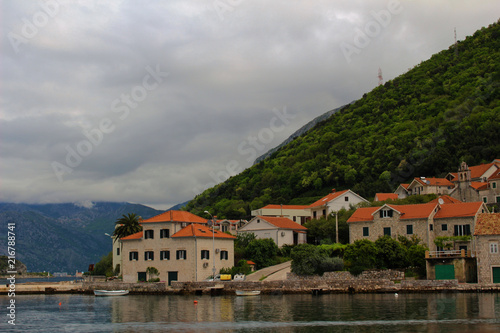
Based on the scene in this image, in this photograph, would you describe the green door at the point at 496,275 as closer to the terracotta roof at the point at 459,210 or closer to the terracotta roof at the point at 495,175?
the terracotta roof at the point at 459,210

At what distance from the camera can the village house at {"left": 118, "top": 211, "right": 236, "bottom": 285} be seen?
226ft

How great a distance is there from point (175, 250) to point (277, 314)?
2971 cm

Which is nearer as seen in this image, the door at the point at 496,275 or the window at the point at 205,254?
the door at the point at 496,275

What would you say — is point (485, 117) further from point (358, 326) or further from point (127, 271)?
point (358, 326)

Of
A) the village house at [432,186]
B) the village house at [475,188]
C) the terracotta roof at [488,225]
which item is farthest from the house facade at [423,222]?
the village house at [432,186]

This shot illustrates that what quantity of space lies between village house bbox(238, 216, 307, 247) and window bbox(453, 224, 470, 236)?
24394 millimetres

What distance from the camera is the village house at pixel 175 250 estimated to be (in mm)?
68938

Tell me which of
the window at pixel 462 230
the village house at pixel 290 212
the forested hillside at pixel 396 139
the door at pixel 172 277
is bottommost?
the door at pixel 172 277

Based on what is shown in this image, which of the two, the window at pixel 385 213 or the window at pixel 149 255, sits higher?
the window at pixel 385 213

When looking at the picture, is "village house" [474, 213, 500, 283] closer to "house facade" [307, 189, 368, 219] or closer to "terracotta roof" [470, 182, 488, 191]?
"terracotta roof" [470, 182, 488, 191]

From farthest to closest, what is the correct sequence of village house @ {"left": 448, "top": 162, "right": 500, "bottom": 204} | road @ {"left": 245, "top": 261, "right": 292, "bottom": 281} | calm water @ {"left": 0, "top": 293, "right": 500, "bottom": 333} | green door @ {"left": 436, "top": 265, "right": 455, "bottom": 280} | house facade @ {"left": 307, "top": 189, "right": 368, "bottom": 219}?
1. house facade @ {"left": 307, "top": 189, "right": 368, "bottom": 219}
2. village house @ {"left": 448, "top": 162, "right": 500, "bottom": 204}
3. road @ {"left": 245, "top": 261, "right": 292, "bottom": 281}
4. green door @ {"left": 436, "top": 265, "right": 455, "bottom": 280}
5. calm water @ {"left": 0, "top": 293, "right": 500, "bottom": 333}

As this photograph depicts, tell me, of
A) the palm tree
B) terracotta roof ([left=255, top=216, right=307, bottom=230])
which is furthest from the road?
the palm tree

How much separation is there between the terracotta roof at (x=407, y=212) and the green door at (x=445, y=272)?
881cm

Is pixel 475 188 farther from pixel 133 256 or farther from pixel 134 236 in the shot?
pixel 133 256
